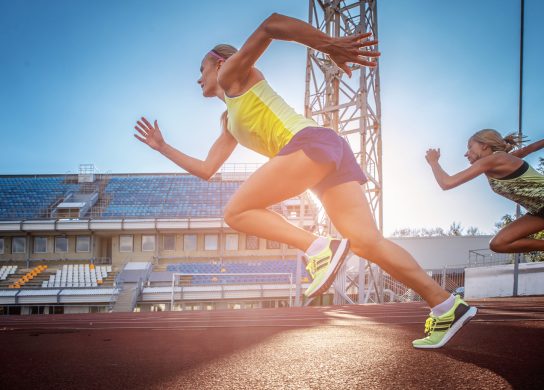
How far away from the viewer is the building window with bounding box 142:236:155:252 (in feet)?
84.0

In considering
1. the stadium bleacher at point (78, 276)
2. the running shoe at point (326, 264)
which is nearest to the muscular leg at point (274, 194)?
the running shoe at point (326, 264)

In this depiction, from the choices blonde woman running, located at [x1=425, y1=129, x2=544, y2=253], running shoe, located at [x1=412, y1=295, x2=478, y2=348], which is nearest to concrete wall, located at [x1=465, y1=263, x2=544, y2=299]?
blonde woman running, located at [x1=425, y1=129, x2=544, y2=253]

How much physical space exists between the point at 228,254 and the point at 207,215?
2.74 m

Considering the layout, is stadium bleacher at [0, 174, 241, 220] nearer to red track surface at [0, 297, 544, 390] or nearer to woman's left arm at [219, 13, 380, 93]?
red track surface at [0, 297, 544, 390]

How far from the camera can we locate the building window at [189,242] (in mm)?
25747

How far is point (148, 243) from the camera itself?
84.3ft

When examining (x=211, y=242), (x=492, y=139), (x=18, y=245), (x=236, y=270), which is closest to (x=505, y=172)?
(x=492, y=139)

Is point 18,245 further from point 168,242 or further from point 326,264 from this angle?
point 326,264

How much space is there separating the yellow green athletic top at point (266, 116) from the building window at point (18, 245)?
28.2m

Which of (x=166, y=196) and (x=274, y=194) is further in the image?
(x=166, y=196)

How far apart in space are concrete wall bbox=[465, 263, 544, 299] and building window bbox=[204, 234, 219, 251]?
17.3m

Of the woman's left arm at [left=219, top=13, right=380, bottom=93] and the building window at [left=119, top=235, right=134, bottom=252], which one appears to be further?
the building window at [left=119, top=235, right=134, bottom=252]

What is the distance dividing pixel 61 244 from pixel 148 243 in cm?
532

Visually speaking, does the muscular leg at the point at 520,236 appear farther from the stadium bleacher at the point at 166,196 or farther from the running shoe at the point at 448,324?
the stadium bleacher at the point at 166,196
